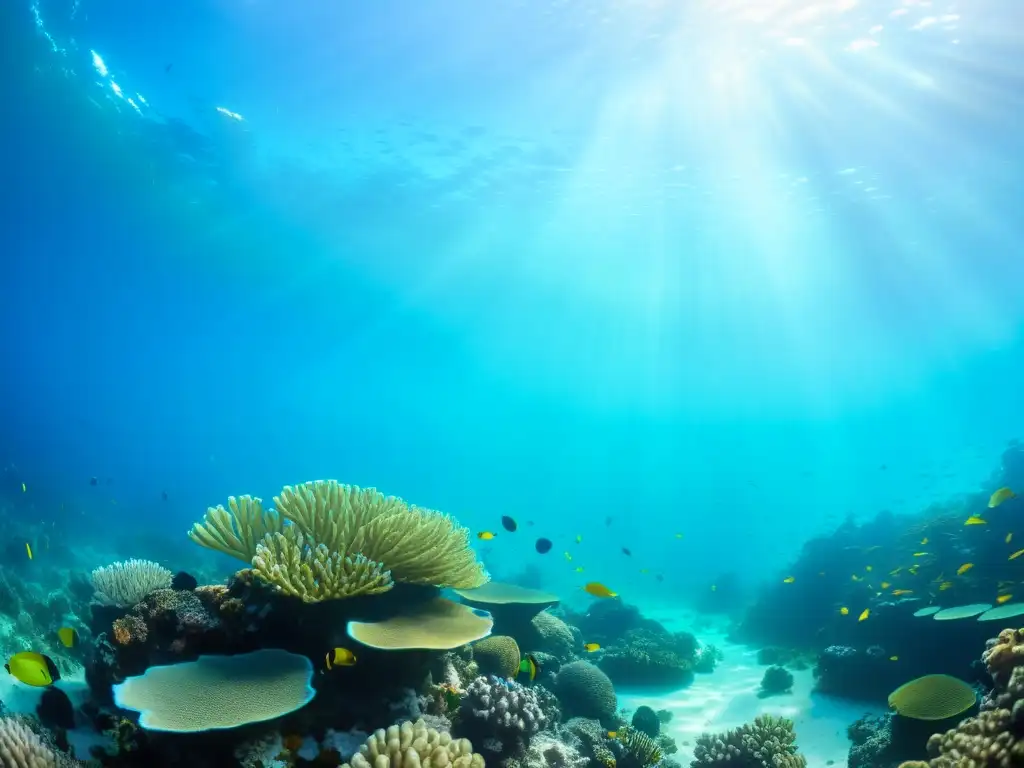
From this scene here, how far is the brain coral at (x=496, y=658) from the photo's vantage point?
Answer: 280 inches

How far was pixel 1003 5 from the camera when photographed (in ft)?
58.2

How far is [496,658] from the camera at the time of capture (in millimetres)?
7184

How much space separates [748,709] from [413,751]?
1021 cm

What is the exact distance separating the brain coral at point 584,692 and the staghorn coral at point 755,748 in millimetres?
1637

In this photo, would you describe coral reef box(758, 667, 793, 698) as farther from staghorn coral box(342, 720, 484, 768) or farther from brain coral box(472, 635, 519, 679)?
staghorn coral box(342, 720, 484, 768)

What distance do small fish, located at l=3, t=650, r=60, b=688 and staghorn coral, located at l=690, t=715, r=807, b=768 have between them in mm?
7266

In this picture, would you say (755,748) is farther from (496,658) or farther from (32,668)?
(32,668)

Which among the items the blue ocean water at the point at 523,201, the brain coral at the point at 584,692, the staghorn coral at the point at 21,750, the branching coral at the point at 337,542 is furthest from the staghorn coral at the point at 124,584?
the blue ocean water at the point at 523,201

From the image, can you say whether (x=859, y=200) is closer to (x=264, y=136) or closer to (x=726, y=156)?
(x=726, y=156)

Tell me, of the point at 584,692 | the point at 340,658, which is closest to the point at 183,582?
the point at 340,658

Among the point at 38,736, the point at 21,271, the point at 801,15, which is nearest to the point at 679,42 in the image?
the point at 801,15

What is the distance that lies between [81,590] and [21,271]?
4231cm

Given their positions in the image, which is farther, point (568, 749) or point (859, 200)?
point (859, 200)

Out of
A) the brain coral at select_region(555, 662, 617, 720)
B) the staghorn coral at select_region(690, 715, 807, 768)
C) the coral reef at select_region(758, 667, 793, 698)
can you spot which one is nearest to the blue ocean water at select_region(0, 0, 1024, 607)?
the coral reef at select_region(758, 667, 793, 698)
